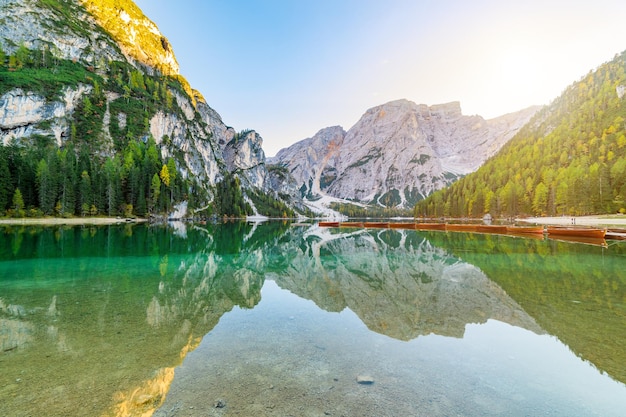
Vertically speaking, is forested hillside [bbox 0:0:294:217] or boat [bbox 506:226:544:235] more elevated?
forested hillside [bbox 0:0:294:217]

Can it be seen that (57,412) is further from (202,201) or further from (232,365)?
(202,201)

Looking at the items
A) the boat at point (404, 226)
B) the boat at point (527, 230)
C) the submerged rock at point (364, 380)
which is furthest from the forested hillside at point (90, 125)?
the boat at point (527, 230)

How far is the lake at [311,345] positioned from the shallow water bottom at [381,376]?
4 centimetres

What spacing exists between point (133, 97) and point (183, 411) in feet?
611

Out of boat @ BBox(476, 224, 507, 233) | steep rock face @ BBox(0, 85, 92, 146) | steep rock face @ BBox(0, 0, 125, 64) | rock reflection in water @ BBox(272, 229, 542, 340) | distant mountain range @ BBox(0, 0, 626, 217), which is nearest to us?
rock reflection in water @ BBox(272, 229, 542, 340)

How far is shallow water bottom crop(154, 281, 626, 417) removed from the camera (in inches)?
222

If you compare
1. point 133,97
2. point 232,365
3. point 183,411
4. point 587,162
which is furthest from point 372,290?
point 133,97

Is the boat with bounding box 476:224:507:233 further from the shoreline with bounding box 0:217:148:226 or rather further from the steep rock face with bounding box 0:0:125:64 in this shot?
the steep rock face with bounding box 0:0:125:64

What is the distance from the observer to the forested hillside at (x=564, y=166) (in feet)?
301

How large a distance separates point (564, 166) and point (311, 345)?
149 m

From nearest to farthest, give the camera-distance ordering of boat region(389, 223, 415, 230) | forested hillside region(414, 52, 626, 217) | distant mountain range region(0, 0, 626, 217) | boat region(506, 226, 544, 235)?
1. boat region(506, 226, 544, 235)
2. boat region(389, 223, 415, 230)
3. distant mountain range region(0, 0, 626, 217)
4. forested hillside region(414, 52, 626, 217)

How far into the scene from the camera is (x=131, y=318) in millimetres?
10555

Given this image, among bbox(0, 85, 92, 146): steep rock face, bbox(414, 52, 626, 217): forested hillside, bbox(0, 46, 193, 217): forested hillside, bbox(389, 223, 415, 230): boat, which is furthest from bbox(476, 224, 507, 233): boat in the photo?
bbox(0, 85, 92, 146): steep rock face

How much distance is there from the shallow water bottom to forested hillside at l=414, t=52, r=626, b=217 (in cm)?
10782
